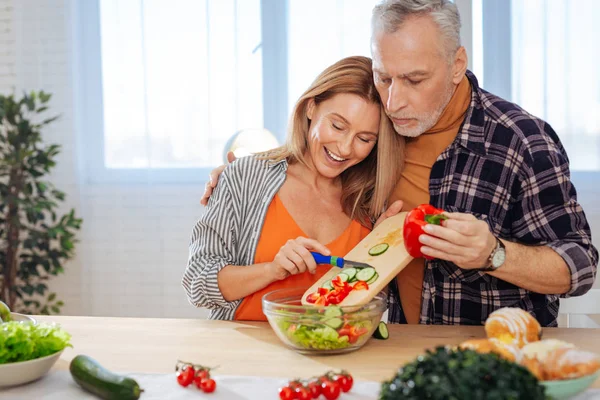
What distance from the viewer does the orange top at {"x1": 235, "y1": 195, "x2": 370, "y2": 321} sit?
2258 millimetres

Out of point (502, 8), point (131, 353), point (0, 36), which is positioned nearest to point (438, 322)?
point (131, 353)

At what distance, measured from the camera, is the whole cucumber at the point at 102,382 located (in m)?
1.44

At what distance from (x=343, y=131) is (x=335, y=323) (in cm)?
80

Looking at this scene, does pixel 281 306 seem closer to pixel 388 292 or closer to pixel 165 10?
pixel 388 292

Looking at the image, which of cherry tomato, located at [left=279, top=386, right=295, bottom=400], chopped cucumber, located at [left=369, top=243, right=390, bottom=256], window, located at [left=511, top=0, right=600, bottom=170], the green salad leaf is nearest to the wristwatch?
chopped cucumber, located at [left=369, top=243, right=390, bottom=256]

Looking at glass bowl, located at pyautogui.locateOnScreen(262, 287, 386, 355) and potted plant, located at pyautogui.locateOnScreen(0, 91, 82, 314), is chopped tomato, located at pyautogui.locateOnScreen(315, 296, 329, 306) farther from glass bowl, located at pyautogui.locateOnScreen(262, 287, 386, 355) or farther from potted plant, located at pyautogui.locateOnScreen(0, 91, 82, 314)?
potted plant, located at pyautogui.locateOnScreen(0, 91, 82, 314)

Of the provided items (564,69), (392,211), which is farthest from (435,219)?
(564,69)

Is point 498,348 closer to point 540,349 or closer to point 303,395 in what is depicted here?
point 540,349

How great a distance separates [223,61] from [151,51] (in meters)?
0.52

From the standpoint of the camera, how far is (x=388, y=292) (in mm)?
2430

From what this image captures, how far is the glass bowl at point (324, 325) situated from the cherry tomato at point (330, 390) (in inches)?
10.5

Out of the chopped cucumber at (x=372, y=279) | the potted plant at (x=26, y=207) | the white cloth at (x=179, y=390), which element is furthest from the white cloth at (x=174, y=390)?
the potted plant at (x=26, y=207)

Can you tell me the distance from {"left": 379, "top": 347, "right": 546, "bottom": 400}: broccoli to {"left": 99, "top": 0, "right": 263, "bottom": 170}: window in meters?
3.69

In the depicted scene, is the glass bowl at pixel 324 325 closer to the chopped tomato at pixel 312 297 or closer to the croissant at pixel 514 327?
the chopped tomato at pixel 312 297
